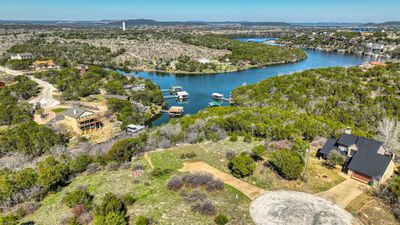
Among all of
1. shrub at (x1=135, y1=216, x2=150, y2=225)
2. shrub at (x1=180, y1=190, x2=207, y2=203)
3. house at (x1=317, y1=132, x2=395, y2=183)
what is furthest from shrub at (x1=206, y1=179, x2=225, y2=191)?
house at (x1=317, y1=132, x2=395, y2=183)

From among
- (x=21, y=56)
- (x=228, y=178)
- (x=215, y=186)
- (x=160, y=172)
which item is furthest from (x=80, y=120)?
(x=21, y=56)

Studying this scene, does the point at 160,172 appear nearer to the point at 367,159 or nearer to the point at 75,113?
the point at 367,159

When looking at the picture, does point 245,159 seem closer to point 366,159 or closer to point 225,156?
point 225,156

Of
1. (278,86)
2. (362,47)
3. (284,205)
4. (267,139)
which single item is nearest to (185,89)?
(278,86)

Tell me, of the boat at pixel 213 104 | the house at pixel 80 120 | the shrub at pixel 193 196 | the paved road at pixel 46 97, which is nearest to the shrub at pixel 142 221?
the shrub at pixel 193 196

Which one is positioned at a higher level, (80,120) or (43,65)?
(43,65)

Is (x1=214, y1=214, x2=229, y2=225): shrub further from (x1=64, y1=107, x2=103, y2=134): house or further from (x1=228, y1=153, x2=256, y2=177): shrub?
(x1=64, y1=107, x2=103, y2=134): house
